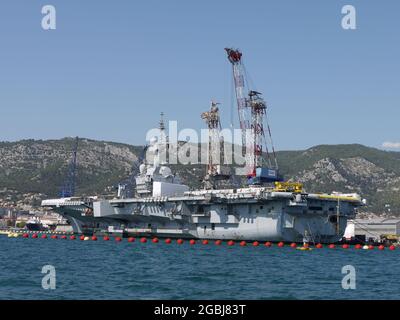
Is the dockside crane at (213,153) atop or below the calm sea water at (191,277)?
atop

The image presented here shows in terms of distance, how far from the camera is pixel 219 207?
262ft

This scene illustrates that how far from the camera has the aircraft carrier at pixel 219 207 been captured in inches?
2953

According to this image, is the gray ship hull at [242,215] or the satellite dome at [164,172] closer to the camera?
the gray ship hull at [242,215]

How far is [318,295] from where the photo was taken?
29.8m

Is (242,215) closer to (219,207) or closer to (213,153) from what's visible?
(219,207)

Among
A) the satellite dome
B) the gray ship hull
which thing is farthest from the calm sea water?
the satellite dome

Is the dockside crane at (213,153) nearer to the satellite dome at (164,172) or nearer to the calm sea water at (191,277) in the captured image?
the satellite dome at (164,172)

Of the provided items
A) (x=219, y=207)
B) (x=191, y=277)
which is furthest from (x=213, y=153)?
(x=191, y=277)

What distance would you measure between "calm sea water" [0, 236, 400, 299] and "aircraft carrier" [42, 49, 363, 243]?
2316cm

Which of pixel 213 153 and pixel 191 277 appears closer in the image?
pixel 191 277

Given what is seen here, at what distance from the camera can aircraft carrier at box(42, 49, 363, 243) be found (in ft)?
246

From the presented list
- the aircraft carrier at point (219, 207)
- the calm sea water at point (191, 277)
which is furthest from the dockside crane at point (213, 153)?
the calm sea water at point (191, 277)

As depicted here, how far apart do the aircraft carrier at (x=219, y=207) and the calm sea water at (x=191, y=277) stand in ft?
76.0

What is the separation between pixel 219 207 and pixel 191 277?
44178 millimetres
